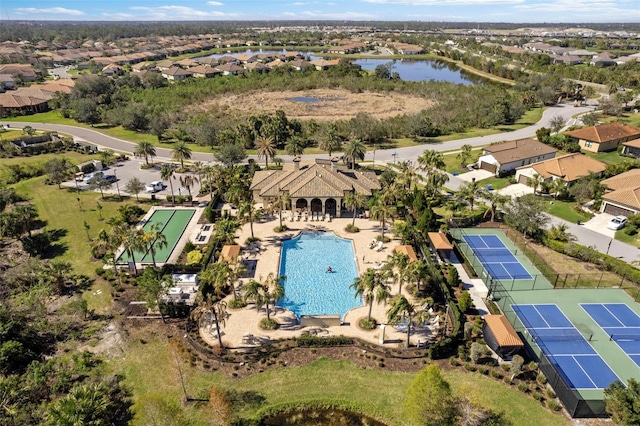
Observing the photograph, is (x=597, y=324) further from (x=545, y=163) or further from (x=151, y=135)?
(x=151, y=135)

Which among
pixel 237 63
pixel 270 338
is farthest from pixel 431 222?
pixel 237 63

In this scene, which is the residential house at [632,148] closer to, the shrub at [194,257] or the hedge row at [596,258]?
the hedge row at [596,258]

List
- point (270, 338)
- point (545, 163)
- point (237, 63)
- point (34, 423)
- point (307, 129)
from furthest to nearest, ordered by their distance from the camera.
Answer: point (237, 63) < point (307, 129) < point (545, 163) < point (270, 338) < point (34, 423)

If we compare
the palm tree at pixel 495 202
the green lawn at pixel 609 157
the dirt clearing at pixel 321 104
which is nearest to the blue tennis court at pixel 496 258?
the palm tree at pixel 495 202

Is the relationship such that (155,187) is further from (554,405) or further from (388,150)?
(554,405)

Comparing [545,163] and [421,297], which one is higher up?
[545,163]

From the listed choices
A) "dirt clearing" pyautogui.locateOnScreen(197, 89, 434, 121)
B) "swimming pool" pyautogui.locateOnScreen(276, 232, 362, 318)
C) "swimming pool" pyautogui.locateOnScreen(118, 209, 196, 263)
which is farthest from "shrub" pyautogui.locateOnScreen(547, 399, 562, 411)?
"dirt clearing" pyautogui.locateOnScreen(197, 89, 434, 121)

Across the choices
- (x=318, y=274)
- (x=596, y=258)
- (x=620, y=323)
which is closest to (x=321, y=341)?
(x=318, y=274)
